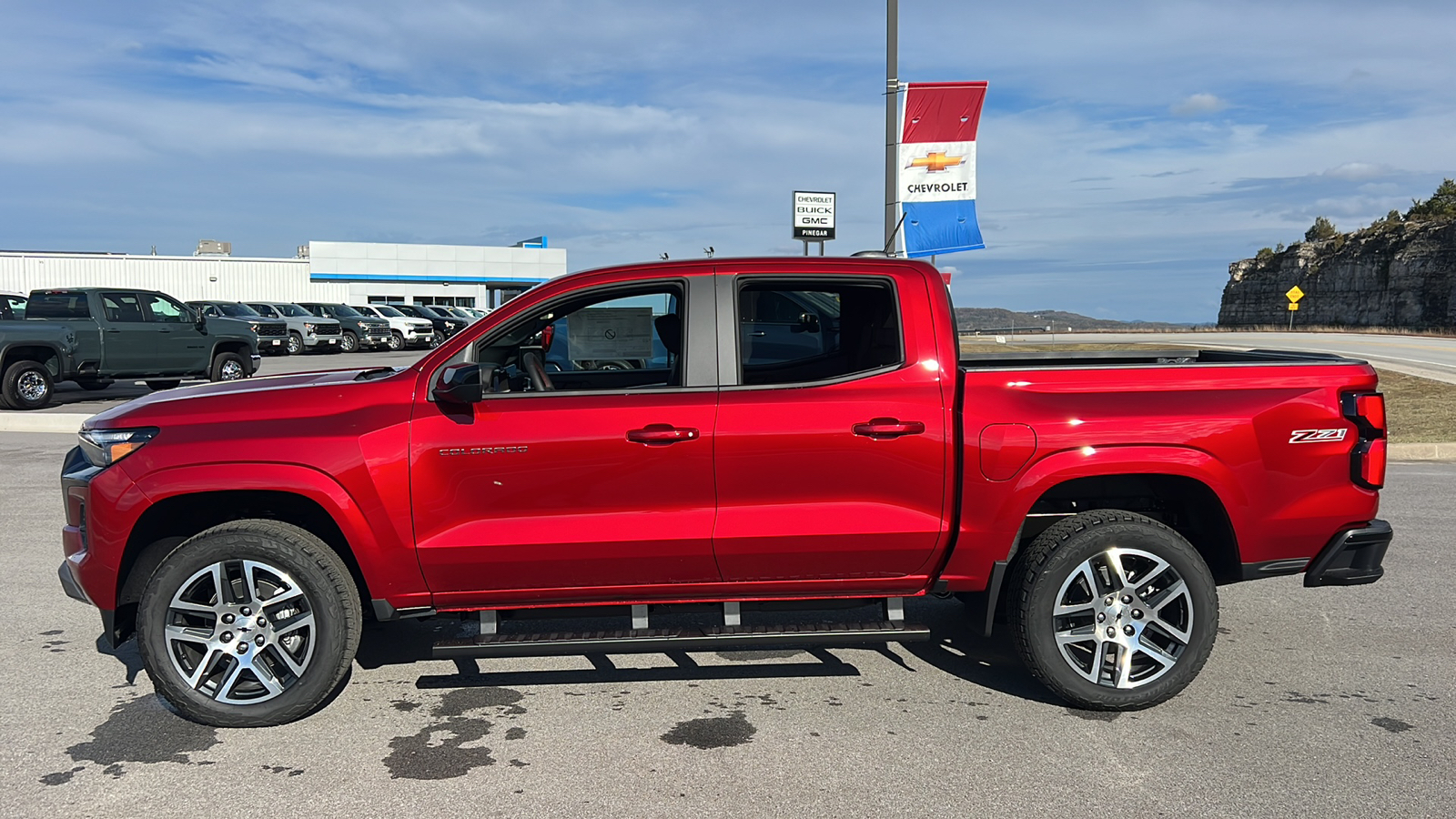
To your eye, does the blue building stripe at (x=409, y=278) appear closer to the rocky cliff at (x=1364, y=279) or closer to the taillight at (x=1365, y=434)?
the rocky cliff at (x=1364, y=279)

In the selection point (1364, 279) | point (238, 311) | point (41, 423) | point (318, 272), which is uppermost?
point (318, 272)

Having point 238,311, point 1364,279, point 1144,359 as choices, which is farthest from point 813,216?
point 1364,279

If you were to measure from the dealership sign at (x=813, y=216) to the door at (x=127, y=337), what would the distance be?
36.9ft

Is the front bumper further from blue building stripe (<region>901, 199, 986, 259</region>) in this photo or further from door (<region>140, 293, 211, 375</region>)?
door (<region>140, 293, 211, 375</region>)

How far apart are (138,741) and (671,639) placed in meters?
2.09

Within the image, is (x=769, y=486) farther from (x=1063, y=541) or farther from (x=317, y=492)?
(x=317, y=492)

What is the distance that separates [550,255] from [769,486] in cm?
6897

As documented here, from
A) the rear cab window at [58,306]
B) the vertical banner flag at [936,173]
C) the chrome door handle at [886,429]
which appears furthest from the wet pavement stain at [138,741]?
the rear cab window at [58,306]

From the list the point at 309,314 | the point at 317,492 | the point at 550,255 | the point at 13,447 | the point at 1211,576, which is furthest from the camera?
the point at 550,255

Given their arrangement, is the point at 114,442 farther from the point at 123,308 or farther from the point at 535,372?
the point at 123,308

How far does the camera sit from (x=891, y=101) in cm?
1464

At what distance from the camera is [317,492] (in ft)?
13.6

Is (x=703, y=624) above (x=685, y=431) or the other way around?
the other way around

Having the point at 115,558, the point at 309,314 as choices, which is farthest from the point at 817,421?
the point at 309,314
